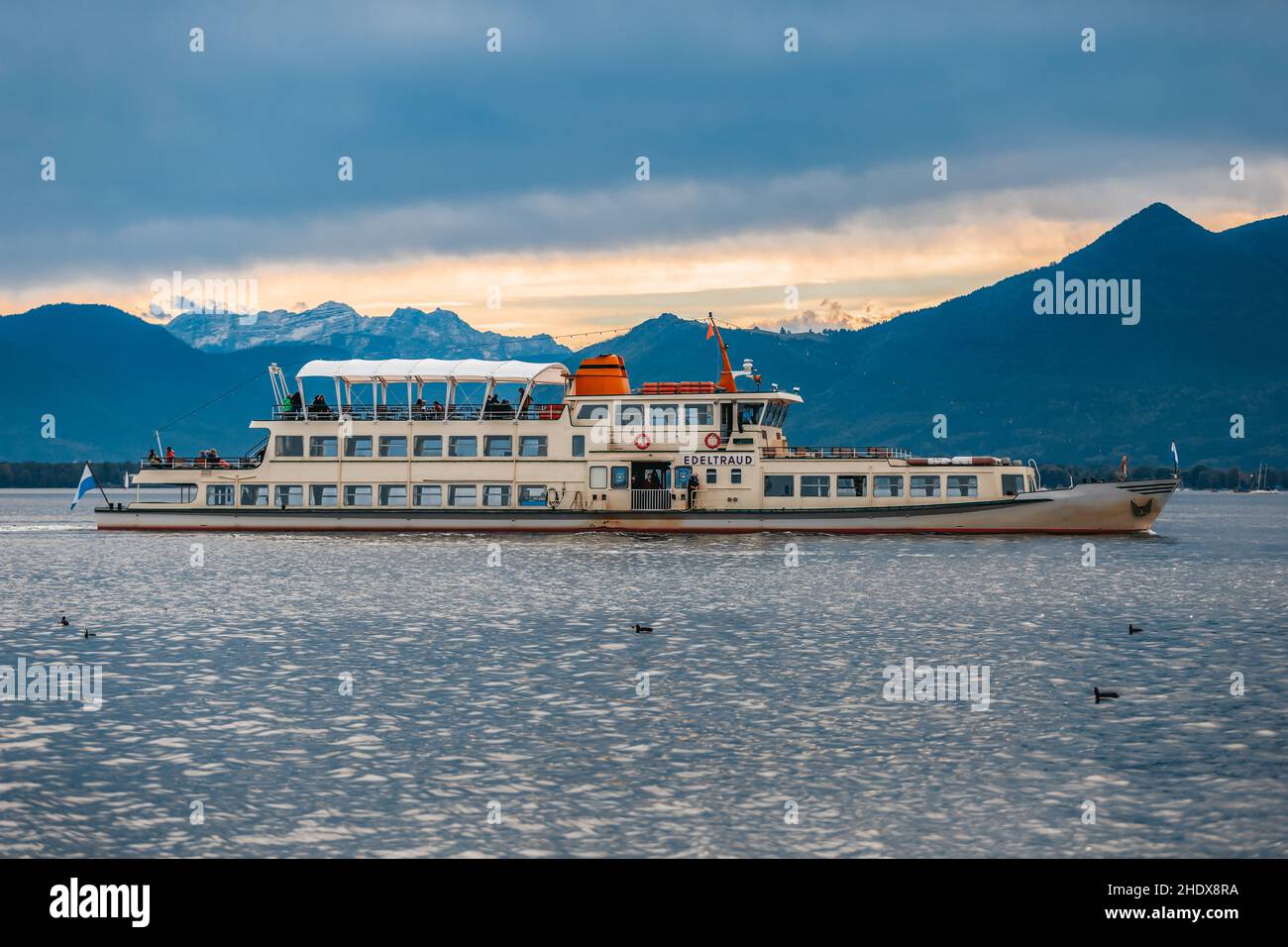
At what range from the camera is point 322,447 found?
78938 mm

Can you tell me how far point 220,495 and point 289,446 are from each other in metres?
6.12

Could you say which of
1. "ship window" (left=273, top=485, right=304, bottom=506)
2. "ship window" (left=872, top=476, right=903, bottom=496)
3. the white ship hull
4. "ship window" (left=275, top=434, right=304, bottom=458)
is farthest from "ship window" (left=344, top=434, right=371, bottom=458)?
"ship window" (left=872, top=476, right=903, bottom=496)

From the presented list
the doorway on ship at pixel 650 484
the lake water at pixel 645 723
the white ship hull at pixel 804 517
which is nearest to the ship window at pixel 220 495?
the white ship hull at pixel 804 517

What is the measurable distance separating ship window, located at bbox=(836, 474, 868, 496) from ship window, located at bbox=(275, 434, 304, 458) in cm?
3318

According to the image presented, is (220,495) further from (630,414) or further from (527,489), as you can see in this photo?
(630,414)

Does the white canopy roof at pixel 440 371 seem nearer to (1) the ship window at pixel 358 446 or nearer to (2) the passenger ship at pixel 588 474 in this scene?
(2) the passenger ship at pixel 588 474

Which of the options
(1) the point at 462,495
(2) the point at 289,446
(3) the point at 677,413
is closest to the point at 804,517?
(3) the point at 677,413

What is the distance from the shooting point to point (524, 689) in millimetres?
28203

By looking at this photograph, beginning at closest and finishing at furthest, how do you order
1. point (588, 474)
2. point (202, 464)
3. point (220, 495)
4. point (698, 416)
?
point (698, 416), point (588, 474), point (220, 495), point (202, 464)

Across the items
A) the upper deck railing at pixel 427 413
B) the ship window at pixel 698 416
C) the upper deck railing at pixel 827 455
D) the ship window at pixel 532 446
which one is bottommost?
the upper deck railing at pixel 827 455

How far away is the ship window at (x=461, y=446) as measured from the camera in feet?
255

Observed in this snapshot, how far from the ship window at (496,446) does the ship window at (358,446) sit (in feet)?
24.6
